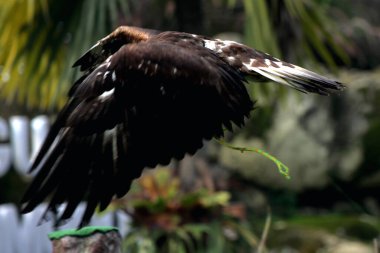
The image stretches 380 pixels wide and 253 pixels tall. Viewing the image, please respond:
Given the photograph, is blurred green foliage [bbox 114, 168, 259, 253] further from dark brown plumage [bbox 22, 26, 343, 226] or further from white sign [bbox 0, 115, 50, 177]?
dark brown plumage [bbox 22, 26, 343, 226]

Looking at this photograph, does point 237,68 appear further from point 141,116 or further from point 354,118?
point 354,118

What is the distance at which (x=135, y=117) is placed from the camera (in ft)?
11.7

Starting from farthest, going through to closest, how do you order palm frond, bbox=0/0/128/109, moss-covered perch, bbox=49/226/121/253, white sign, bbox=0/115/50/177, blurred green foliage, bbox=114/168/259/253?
white sign, bbox=0/115/50/177
blurred green foliage, bbox=114/168/259/253
palm frond, bbox=0/0/128/109
moss-covered perch, bbox=49/226/121/253

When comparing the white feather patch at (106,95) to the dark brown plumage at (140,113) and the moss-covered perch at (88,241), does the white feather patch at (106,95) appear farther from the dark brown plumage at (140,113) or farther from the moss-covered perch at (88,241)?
the moss-covered perch at (88,241)

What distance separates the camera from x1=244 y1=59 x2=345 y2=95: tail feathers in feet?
11.4

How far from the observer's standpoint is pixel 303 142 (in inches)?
380

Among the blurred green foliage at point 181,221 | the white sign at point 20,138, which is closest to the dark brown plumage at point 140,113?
the blurred green foliage at point 181,221

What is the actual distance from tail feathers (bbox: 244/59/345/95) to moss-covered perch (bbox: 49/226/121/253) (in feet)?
2.77

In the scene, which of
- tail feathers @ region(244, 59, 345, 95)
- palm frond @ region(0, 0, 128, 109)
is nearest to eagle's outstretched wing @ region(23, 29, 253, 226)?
tail feathers @ region(244, 59, 345, 95)

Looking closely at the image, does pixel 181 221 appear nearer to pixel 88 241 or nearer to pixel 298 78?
pixel 298 78

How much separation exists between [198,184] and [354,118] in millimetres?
3560

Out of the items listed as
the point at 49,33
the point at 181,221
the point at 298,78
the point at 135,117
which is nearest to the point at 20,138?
the point at 181,221

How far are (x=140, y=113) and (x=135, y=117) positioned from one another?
23 mm

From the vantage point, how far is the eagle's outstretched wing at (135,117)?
342 centimetres
